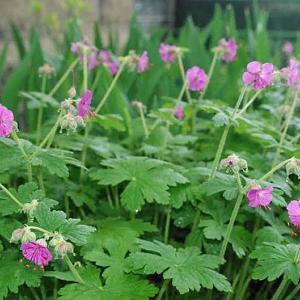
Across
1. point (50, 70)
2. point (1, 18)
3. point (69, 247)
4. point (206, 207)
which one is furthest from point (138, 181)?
point (1, 18)

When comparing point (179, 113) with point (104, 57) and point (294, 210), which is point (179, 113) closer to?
point (104, 57)

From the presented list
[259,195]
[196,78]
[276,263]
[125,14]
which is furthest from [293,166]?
[125,14]

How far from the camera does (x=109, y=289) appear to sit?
1162 millimetres

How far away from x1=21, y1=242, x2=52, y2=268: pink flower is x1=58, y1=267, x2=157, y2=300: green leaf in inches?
4.6

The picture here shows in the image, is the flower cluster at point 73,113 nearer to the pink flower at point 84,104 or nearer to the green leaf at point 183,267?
the pink flower at point 84,104

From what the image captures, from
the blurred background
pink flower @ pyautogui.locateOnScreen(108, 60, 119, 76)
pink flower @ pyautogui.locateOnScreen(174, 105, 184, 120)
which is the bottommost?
the blurred background

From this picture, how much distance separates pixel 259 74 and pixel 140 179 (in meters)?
0.34

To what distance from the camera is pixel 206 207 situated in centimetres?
143

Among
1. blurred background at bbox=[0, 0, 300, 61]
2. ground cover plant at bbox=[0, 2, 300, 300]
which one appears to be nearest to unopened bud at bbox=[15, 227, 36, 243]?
ground cover plant at bbox=[0, 2, 300, 300]

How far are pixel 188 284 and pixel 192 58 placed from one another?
61.7 inches

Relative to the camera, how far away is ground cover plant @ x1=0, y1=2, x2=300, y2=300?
116 cm

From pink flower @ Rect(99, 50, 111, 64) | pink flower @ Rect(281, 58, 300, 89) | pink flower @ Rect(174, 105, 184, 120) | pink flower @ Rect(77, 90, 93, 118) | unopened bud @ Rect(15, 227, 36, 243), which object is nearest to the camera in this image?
unopened bud @ Rect(15, 227, 36, 243)

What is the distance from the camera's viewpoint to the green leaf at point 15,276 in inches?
45.5

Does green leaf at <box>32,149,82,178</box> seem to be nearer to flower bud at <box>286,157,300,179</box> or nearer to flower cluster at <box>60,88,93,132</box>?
flower cluster at <box>60,88,93,132</box>
